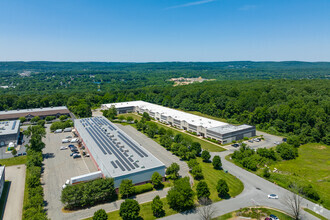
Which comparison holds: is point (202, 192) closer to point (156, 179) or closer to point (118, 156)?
point (156, 179)

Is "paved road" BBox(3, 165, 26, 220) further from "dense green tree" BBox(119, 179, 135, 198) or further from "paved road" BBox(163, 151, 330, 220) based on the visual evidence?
"paved road" BBox(163, 151, 330, 220)

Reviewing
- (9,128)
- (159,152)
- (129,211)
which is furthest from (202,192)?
(9,128)

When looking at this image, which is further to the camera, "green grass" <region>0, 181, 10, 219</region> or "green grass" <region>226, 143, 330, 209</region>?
"green grass" <region>226, 143, 330, 209</region>

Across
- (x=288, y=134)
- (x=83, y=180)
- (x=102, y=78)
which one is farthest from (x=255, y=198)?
(x=102, y=78)

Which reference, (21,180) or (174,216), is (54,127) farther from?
(174,216)

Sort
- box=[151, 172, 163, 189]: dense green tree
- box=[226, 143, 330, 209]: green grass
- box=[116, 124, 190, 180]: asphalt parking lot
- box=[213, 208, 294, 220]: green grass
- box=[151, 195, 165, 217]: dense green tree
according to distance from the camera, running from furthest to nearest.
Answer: box=[116, 124, 190, 180]: asphalt parking lot < box=[226, 143, 330, 209]: green grass < box=[151, 172, 163, 189]: dense green tree < box=[213, 208, 294, 220]: green grass < box=[151, 195, 165, 217]: dense green tree

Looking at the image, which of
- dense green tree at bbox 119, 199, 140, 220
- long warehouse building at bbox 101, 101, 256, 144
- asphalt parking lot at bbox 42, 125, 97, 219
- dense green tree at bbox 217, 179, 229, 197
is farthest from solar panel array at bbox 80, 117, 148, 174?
long warehouse building at bbox 101, 101, 256, 144
